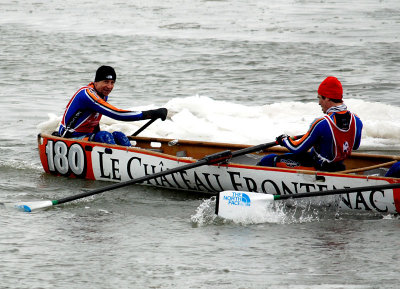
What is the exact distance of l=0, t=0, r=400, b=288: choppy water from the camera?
26.5 feet

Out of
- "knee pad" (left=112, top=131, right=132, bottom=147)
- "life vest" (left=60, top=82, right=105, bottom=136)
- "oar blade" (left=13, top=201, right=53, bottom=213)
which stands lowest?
"oar blade" (left=13, top=201, right=53, bottom=213)

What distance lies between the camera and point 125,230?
9.36 meters

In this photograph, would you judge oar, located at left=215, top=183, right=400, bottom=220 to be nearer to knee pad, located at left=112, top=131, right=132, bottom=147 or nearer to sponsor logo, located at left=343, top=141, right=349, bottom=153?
sponsor logo, located at left=343, top=141, right=349, bottom=153

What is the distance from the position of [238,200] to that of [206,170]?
3.71 feet

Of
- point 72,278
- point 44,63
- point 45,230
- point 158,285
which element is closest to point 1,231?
point 45,230

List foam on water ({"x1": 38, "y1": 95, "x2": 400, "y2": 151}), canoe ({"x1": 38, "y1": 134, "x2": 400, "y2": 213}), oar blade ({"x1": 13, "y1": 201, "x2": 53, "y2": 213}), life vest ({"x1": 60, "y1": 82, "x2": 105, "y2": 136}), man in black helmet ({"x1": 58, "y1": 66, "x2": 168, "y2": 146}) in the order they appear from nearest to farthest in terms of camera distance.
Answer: canoe ({"x1": 38, "y1": 134, "x2": 400, "y2": 213}), oar blade ({"x1": 13, "y1": 201, "x2": 53, "y2": 213}), man in black helmet ({"x1": 58, "y1": 66, "x2": 168, "y2": 146}), life vest ({"x1": 60, "y1": 82, "x2": 105, "y2": 136}), foam on water ({"x1": 38, "y1": 95, "x2": 400, "y2": 151})

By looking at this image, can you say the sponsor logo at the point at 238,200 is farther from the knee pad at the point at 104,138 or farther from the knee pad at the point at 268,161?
the knee pad at the point at 104,138

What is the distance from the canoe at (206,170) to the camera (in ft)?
31.4

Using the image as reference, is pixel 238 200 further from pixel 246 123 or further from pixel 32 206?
pixel 246 123

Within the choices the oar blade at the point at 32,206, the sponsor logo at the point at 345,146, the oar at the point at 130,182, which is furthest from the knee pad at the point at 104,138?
the sponsor logo at the point at 345,146

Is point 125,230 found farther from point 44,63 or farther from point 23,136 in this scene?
point 44,63

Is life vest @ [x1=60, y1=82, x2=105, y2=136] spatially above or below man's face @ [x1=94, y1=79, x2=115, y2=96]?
below

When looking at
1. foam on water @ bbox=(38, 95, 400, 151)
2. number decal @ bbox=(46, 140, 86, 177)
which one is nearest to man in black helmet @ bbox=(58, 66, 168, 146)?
number decal @ bbox=(46, 140, 86, 177)

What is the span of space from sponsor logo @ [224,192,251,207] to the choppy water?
27cm
